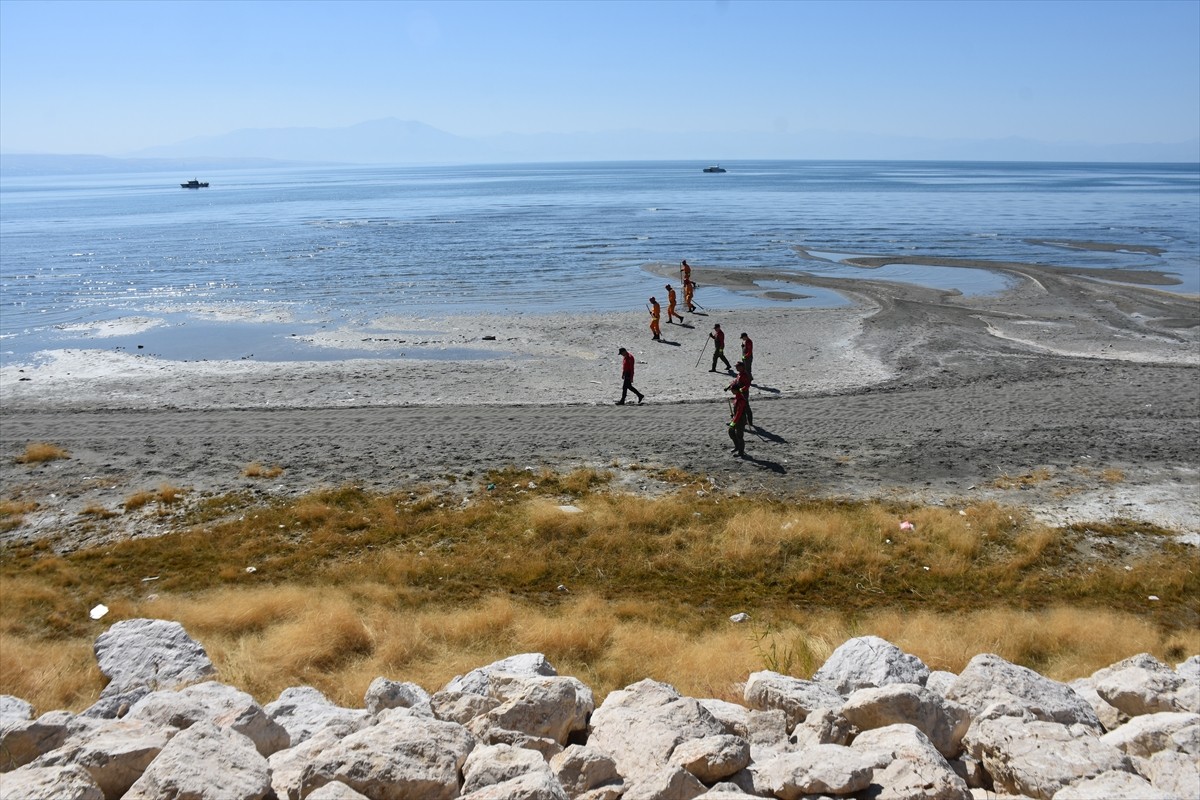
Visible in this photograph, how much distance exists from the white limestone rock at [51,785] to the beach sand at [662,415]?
10.5 m

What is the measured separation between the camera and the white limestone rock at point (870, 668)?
7.86 m

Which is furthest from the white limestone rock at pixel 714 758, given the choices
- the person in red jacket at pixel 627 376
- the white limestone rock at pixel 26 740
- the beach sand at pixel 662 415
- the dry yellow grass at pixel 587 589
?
the person in red jacket at pixel 627 376

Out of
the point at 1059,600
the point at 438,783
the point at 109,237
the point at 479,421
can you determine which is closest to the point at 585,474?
the point at 479,421

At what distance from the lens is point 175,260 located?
58156 millimetres

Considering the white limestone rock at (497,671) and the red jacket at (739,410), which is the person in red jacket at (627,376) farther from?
the white limestone rock at (497,671)

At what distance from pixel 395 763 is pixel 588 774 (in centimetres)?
120

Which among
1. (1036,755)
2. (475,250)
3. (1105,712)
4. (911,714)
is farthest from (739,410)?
(475,250)

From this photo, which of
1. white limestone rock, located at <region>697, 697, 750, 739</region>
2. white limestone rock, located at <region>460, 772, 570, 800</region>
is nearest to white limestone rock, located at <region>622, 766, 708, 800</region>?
white limestone rock, located at <region>460, 772, 570, 800</region>

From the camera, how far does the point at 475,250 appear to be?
200ft

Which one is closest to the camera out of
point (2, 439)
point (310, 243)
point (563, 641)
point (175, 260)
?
point (563, 641)

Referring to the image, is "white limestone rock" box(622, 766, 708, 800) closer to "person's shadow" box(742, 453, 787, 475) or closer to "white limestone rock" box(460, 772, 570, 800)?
"white limestone rock" box(460, 772, 570, 800)

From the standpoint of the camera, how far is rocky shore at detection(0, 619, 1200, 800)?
5250 millimetres

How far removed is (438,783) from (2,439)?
63.3 feet

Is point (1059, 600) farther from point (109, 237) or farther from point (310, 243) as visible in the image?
point (109, 237)
